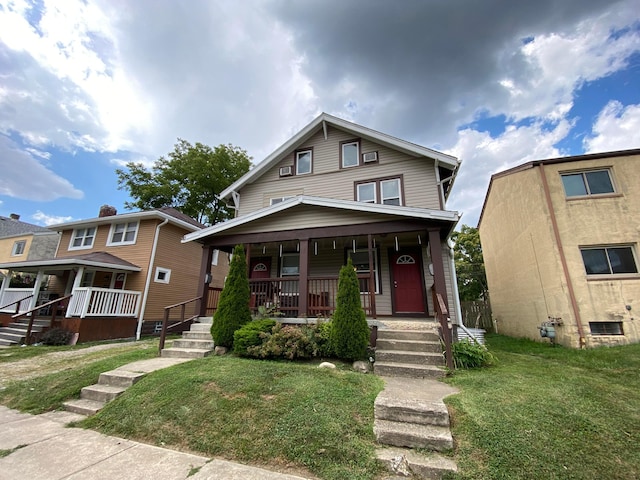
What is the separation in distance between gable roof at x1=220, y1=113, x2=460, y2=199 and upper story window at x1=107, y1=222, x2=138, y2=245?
538 cm

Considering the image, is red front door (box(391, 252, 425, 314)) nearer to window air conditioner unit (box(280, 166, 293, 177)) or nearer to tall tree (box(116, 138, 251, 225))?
window air conditioner unit (box(280, 166, 293, 177))

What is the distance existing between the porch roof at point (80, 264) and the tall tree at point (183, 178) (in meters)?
10.2

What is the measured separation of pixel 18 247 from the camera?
19.4m

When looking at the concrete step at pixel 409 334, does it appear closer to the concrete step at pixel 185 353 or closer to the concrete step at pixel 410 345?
the concrete step at pixel 410 345

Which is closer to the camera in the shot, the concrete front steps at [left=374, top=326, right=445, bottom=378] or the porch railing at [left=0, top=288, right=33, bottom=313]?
the concrete front steps at [left=374, top=326, right=445, bottom=378]

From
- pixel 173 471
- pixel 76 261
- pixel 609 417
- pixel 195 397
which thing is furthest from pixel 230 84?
pixel 609 417

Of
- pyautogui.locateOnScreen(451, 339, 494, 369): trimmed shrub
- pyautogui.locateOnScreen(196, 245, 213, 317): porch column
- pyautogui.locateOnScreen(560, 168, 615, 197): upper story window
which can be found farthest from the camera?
pyautogui.locateOnScreen(560, 168, 615, 197): upper story window

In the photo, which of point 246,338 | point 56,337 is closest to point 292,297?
point 246,338

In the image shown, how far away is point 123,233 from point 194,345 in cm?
980

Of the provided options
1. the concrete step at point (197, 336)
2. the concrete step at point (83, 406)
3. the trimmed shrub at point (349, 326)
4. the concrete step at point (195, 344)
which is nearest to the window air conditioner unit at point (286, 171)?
the trimmed shrub at point (349, 326)

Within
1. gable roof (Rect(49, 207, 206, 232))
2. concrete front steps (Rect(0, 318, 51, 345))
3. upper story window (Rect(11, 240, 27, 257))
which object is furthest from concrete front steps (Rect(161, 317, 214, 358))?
upper story window (Rect(11, 240, 27, 257))

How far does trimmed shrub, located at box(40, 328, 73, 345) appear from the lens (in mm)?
9297

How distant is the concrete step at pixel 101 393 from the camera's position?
4.22 metres

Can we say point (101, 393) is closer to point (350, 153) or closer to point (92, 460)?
point (92, 460)
